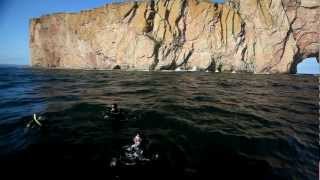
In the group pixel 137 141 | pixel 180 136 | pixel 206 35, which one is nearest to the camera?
pixel 137 141

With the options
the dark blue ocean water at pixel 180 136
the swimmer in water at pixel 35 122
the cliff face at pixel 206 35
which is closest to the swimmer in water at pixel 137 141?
the dark blue ocean water at pixel 180 136

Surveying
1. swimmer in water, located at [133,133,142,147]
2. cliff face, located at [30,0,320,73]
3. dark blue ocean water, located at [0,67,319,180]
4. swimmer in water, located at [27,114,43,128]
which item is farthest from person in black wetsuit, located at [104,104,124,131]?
cliff face, located at [30,0,320,73]

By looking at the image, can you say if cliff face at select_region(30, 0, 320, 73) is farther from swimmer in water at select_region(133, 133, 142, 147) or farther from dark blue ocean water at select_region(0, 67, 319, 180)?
swimmer in water at select_region(133, 133, 142, 147)

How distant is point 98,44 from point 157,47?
55.2 ft

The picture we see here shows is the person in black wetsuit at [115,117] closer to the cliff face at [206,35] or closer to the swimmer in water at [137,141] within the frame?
the swimmer in water at [137,141]

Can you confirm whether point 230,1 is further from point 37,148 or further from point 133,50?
point 37,148

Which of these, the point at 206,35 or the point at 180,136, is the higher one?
the point at 206,35

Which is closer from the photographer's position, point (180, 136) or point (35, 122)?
point (180, 136)

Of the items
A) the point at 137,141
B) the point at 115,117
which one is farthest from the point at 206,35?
the point at 137,141

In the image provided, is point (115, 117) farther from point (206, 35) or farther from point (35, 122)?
point (206, 35)

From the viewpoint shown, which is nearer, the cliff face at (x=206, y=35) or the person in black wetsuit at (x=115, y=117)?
the person in black wetsuit at (x=115, y=117)

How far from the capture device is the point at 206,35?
67.8 meters

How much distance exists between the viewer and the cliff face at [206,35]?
64688mm

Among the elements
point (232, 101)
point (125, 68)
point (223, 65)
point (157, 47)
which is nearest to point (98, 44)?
point (125, 68)
